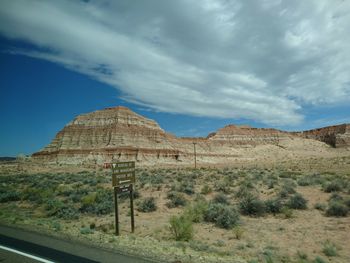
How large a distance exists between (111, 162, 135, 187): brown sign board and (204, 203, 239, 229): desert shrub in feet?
13.4

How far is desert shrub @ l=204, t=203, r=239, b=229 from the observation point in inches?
506

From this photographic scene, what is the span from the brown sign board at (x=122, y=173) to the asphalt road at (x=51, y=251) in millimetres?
2743

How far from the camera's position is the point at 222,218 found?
516 inches

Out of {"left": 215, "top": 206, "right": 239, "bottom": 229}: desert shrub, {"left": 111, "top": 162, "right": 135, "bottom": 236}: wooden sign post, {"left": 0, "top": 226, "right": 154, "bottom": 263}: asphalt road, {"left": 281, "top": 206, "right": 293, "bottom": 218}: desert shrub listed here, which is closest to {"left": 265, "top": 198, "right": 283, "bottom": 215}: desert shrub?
{"left": 281, "top": 206, "right": 293, "bottom": 218}: desert shrub

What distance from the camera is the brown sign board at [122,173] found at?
11.0 metres

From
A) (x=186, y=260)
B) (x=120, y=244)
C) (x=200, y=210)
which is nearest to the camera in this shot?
(x=186, y=260)

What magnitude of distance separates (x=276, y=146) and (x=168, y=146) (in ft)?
185

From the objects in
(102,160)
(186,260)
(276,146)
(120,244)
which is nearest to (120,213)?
(120,244)

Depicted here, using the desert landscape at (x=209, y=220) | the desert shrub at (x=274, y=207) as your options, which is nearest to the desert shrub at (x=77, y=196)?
the desert landscape at (x=209, y=220)

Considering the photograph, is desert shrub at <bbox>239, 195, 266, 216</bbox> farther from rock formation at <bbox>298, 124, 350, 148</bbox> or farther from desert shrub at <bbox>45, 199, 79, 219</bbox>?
rock formation at <bbox>298, 124, 350, 148</bbox>

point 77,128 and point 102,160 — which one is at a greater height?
point 77,128

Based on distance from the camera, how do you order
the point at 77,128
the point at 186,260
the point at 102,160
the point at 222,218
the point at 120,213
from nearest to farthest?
the point at 186,260 < the point at 222,218 < the point at 120,213 < the point at 102,160 < the point at 77,128

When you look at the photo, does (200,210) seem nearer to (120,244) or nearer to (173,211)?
(173,211)

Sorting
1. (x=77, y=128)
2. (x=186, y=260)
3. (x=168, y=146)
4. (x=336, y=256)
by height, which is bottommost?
(x=336, y=256)
